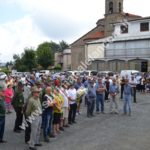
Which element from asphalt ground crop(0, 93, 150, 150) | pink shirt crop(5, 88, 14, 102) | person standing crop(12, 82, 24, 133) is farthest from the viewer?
pink shirt crop(5, 88, 14, 102)

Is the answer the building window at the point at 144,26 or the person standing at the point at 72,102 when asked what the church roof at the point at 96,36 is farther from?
the person standing at the point at 72,102

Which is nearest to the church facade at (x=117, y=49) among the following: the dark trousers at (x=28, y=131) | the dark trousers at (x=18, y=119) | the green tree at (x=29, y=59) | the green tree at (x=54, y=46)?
the green tree at (x=29, y=59)

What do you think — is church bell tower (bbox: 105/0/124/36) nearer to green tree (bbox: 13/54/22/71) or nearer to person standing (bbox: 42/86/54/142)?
green tree (bbox: 13/54/22/71)

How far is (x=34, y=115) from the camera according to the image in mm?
10414

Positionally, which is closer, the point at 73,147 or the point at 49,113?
the point at 73,147

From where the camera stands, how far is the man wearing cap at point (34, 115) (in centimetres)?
1038

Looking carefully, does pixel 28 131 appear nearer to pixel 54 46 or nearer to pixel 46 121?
pixel 46 121

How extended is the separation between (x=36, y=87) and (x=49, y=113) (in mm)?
1187

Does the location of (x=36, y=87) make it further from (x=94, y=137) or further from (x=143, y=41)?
(x=143, y=41)

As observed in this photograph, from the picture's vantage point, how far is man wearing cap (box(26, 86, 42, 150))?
10.4 metres

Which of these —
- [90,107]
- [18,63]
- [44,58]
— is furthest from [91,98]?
[44,58]

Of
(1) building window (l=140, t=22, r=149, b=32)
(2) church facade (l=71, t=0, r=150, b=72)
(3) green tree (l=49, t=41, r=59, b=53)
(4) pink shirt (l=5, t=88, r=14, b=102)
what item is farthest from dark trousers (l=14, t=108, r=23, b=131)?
(3) green tree (l=49, t=41, r=59, b=53)

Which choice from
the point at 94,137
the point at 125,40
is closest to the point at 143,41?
the point at 125,40

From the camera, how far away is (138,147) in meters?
10.5
